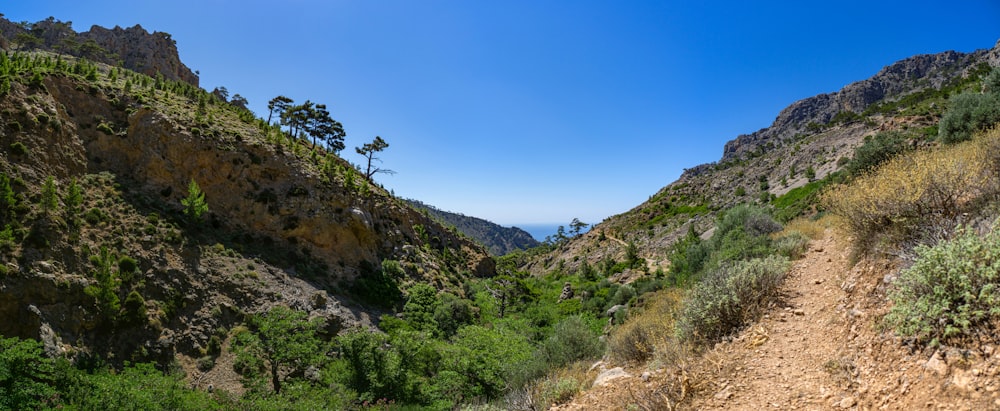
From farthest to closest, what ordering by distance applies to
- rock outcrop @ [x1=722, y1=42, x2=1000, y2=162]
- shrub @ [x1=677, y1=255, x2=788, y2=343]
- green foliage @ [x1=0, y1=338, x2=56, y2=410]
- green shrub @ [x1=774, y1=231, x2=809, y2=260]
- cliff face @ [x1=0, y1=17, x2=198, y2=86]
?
rock outcrop @ [x1=722, y1=42, x2=1000, y2=162]
cliff face @ [x1=0, y1=17, x2=198, y2=86]
green foliage @ [x1=0, y1=338, x2=56, y2=410]
green shrub @ [x1=774, y1=231, x2=809, y2=260]
shrub @ [x1=677, y1=255, x2=788, y2=343]

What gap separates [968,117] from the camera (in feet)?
38.6

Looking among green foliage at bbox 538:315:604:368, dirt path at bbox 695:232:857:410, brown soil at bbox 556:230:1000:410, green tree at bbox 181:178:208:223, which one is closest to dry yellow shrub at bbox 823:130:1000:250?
brown soil at bbox 556:230:1000:410

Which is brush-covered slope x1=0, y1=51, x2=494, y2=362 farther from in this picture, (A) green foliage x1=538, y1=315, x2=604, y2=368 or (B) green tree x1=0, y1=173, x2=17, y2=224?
(A) green foliage x1=538, y1=315, x2=604, y2=368

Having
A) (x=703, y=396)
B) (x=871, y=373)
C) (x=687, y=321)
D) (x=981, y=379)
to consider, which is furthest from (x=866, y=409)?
(x=687, y=321)

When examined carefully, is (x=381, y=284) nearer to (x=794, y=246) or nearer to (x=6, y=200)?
(x=6, y=200)

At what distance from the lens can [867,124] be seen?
45250 mm

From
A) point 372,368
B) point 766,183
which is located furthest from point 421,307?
point 766,183

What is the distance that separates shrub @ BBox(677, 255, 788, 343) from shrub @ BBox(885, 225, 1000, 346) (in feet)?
8.10

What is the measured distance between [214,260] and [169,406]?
12.9 metres

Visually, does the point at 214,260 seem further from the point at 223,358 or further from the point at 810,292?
the point at 810,292

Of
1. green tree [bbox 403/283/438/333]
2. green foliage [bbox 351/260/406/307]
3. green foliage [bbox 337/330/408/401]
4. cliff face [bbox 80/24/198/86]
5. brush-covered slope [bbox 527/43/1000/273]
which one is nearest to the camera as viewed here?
green foliage [bbox 337/330/408/401]

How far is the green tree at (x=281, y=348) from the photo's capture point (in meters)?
17.2

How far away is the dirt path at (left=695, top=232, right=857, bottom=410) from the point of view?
4.72 meters

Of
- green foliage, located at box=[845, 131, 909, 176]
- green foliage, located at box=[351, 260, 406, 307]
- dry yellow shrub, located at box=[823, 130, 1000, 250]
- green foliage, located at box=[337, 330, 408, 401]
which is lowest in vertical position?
green foliage, located at box=[337, 330, 408, 401]
